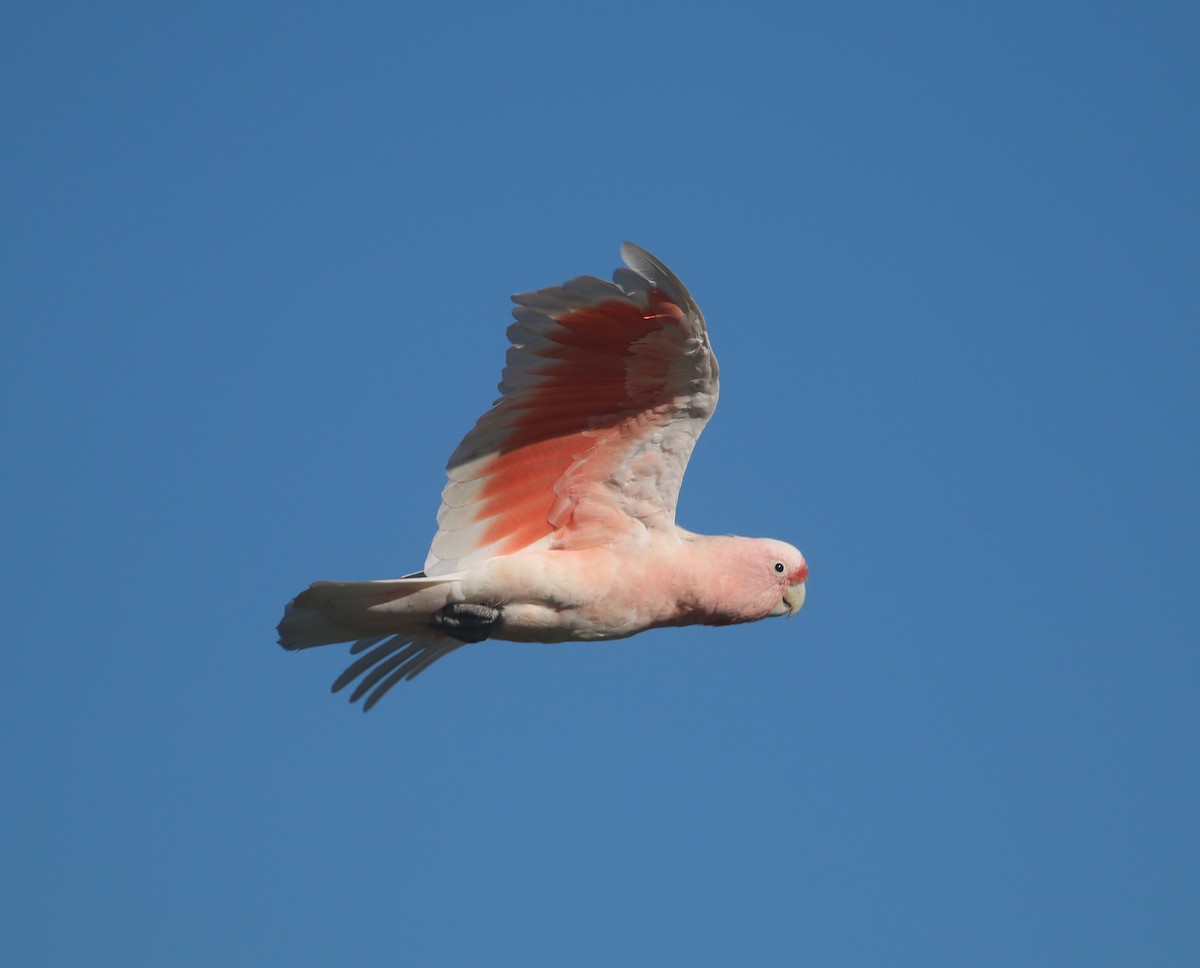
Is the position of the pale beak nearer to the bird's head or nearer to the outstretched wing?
the bird's head

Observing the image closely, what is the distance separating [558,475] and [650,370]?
906 millimetres

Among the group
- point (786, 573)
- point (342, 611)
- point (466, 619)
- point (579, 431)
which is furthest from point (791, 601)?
point (342, 611)

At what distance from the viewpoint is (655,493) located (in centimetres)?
867

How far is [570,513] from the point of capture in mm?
8688

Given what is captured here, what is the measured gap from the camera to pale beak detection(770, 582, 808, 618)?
30.5 ft

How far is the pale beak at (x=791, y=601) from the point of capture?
9.30m

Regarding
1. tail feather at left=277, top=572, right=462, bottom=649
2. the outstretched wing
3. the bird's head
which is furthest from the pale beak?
tail feather at left=277, top=572, right=462, bottom=649

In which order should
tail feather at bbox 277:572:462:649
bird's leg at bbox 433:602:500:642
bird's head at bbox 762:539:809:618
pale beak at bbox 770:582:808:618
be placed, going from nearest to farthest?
tail feather at bbox 277:572:462:649 < bird's leg at bbox 433:602:500:642 < bird's head at bbox 762:539:809:618 < pale beak at bbox 770:582:808:618

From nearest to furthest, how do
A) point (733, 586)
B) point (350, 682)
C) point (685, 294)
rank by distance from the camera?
1. point (685, 294)
2. point (733, 586)
3. point (350, 682)

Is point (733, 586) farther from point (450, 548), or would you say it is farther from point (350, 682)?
point (350, 682)

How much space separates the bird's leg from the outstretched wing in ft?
0.96

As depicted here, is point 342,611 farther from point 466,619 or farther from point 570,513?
point 570,513

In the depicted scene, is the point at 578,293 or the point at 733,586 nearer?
the point at 578,293

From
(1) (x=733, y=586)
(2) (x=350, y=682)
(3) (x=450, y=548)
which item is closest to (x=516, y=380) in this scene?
(3) (x=450, y=548)
